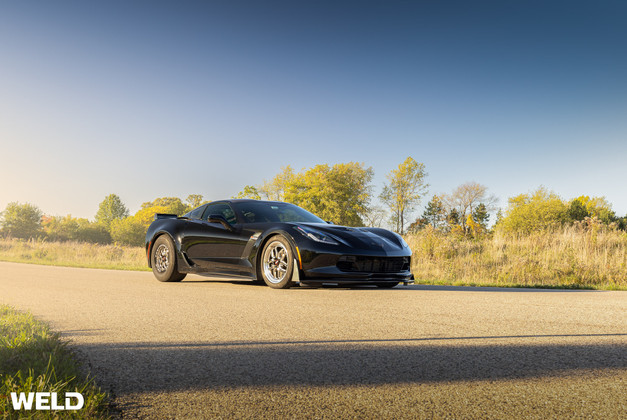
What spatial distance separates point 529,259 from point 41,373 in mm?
11144

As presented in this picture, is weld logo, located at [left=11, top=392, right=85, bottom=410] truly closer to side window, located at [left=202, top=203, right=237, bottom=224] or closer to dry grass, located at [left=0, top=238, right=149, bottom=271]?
side window, located at [left=202, top=203, right=237, bottom=224]

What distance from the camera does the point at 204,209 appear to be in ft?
29.2

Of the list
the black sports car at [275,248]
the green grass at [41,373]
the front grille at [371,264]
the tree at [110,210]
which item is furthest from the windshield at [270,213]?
the tree at [110,210]

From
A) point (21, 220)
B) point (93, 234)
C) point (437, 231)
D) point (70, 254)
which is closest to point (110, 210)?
point (93, 234)

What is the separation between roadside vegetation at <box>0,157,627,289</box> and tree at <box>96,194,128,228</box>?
220 millimetres

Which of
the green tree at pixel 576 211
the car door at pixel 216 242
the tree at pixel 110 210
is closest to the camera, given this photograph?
the car door at pixel 216 242

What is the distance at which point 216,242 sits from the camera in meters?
7.97

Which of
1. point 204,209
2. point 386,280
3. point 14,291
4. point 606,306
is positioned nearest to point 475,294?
point 386,280

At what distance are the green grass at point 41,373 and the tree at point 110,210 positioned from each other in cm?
10931

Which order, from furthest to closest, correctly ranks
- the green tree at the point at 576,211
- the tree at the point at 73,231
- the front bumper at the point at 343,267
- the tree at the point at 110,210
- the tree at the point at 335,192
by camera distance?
the tree at the point at 110,210
the tree at the point at 73,231
the green tree at the point at 576,211
the tree at the point at 335,192
the front bumper at the point at 343,267

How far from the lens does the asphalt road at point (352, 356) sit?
2262 millimetres

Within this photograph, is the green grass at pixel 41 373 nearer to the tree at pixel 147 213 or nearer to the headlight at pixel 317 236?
the headlight at pixel 317 236

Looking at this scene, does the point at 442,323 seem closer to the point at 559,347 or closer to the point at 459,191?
the point at 559,347

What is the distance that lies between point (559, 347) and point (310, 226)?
415 cm
